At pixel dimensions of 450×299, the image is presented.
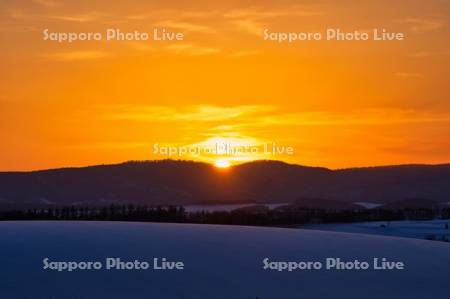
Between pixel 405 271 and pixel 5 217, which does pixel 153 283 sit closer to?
pixel 405 271

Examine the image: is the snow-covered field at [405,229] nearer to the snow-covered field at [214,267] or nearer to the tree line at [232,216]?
the snow-covered field at [214,267]

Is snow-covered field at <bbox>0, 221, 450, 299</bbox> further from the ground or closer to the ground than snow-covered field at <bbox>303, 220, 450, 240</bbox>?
closer to the ground

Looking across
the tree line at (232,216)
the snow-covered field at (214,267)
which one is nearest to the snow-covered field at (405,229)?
the snow-covered field at (214,267)

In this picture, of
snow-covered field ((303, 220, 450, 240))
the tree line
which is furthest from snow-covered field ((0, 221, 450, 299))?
the tree line

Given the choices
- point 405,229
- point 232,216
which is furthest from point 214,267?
point 232,216

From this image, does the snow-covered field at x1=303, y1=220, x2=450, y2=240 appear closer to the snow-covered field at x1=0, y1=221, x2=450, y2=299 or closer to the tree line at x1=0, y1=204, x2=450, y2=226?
the snow-covered field at x1=0, y1=221, x2=450, y2=299

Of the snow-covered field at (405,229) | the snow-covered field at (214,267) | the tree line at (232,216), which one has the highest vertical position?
the tree line at (232,216)

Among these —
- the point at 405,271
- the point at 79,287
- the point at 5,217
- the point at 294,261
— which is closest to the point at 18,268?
the point at 79,287

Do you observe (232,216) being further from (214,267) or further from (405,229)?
(214,267)

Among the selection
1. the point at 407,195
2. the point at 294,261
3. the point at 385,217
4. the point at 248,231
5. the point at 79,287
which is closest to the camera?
the point at 79,287
